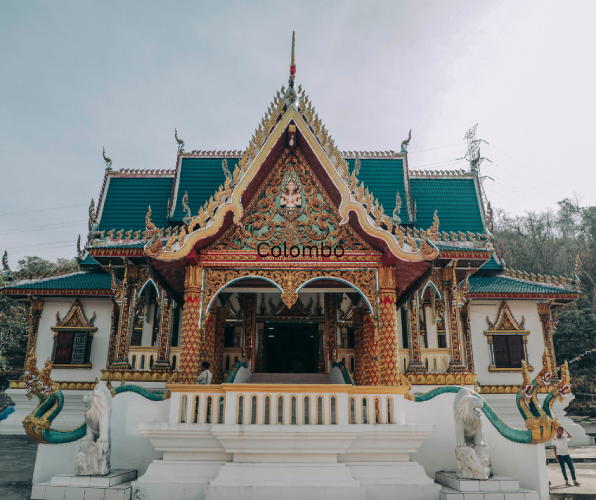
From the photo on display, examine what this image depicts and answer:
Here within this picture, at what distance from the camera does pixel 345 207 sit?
778 cm

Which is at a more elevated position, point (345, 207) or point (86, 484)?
point (345, 207)

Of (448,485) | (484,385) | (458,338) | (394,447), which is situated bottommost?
(448,485)

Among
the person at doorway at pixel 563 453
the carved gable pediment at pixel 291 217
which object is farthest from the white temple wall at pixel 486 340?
the carved gable pediment at pixel 291 217

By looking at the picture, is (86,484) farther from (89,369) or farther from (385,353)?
(89,369)

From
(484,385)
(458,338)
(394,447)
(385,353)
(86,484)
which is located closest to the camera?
(86,484)

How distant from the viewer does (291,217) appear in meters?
8.10

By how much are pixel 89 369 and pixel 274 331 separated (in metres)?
6.06

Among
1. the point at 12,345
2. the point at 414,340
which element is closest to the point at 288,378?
the point at 414,340

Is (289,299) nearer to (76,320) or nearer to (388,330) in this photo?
(388,330)

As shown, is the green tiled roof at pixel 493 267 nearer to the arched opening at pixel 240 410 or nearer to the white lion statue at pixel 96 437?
the arched opening at pixel 240 410

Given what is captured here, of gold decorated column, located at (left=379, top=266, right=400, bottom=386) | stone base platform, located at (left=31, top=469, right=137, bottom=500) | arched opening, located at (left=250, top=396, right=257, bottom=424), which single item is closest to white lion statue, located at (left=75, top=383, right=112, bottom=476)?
stone base platform, located at (left=31, top=469, right=137, bottom=500)

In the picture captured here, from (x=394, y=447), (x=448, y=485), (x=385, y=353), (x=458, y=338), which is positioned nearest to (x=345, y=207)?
(x=385, y=353)

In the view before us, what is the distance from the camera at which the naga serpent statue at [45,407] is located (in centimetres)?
660

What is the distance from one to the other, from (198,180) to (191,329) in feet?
31.4
